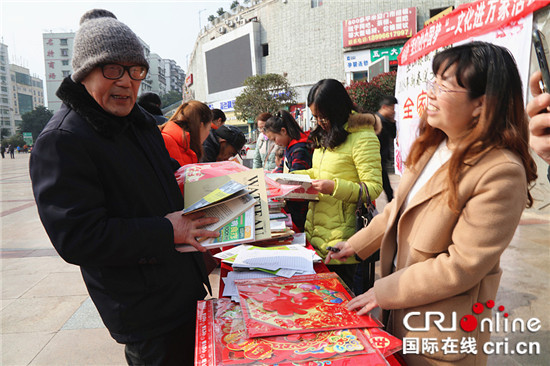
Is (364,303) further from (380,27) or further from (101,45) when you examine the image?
(380,27)

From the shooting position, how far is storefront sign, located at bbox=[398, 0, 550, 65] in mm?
3672

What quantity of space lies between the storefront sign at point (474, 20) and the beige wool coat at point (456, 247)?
3.59 meters

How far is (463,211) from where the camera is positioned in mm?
917

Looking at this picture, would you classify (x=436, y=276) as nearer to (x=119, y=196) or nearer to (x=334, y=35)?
(x=119, y=196)

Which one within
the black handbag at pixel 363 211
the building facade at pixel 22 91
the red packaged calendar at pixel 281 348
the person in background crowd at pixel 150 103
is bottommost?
the red packaged calendar at pixel 281 348

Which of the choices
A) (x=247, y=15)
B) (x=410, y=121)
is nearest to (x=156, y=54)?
(x=247, y=15)

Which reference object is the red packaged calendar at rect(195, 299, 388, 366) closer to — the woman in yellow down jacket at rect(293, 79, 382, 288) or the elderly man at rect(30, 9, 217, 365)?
the elderly man at rect(30, 9, 217, 365)

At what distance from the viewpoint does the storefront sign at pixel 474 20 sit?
12.0ft

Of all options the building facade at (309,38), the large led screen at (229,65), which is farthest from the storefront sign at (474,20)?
the large led screen at (229,65)

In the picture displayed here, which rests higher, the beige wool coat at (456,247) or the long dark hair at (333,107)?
the long dark hair at (333,107)

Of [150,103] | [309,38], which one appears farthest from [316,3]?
[150,103]

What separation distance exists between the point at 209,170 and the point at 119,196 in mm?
367

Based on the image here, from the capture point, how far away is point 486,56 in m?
0.93

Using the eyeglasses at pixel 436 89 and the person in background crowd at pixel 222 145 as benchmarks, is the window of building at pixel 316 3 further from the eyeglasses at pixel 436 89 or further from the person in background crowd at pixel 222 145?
the eyeglasses at pixel 436 89
